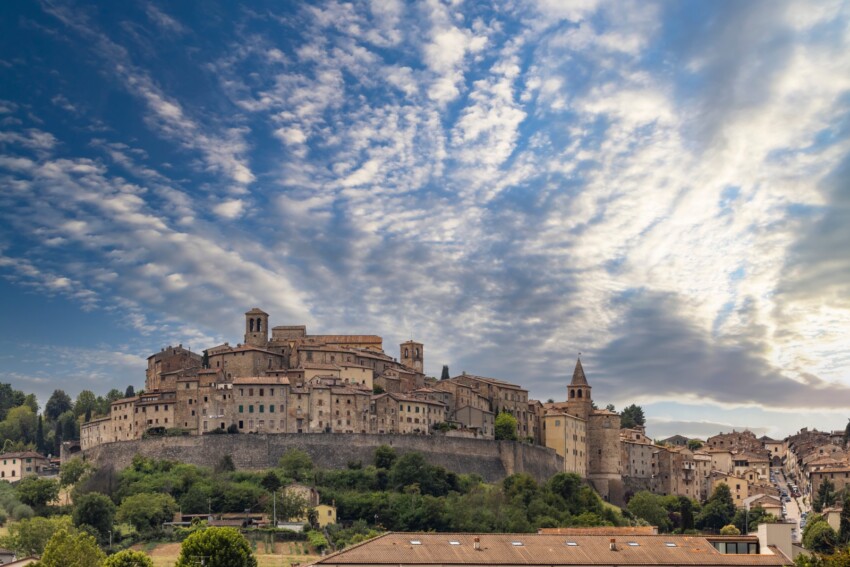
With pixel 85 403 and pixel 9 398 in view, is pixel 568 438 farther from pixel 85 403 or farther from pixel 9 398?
pixel 9 398

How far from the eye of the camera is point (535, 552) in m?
54.8

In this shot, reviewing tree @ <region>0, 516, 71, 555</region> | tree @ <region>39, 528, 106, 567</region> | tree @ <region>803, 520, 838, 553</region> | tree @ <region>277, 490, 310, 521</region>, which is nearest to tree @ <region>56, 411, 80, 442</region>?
tree @ <region>0, 516, 71, 555</region>

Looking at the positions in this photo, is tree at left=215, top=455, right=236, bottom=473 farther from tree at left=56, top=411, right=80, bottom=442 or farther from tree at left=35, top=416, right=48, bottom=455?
tree at left=35, top=416, right=48, bottom=455

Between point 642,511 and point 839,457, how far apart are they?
130ft

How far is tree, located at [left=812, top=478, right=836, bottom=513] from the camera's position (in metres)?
120

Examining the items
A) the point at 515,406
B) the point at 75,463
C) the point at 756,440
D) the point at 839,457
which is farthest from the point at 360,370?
the point at 756,440

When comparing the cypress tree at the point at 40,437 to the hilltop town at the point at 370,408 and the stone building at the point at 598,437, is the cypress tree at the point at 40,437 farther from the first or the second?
the stone building at the point at 598,437

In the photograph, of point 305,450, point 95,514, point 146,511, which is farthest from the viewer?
point 305,450

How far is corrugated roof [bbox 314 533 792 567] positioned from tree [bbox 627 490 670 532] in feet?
182

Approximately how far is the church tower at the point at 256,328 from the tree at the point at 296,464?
58.9 feet

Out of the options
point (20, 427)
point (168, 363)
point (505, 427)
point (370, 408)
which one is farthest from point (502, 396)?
point (20, 427)

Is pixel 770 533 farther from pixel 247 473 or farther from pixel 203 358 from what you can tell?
pixel 203 358

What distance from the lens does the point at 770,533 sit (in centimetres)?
5869

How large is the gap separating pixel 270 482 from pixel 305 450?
807 cm
